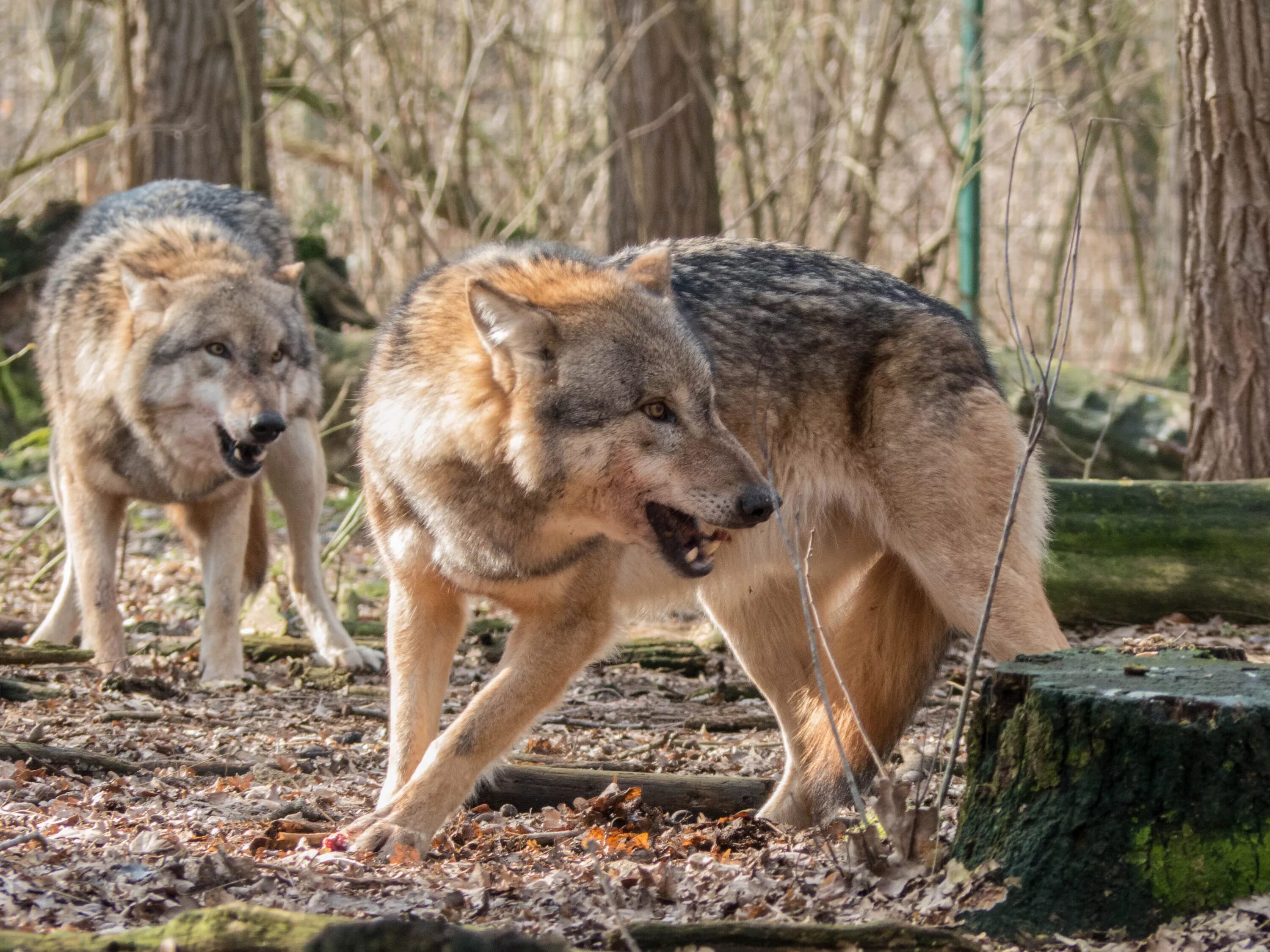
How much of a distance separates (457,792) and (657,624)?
3595mm

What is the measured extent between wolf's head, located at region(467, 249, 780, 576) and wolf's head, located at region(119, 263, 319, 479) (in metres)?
2.61

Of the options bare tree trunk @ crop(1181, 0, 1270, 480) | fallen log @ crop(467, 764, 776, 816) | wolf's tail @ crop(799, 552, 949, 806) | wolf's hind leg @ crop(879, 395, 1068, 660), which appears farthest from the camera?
bare tree trunk @ crop(1181, 0, 1270, 480)

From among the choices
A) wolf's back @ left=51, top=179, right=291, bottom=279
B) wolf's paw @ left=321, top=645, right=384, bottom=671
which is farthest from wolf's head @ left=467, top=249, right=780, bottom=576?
wolf's back @ left=51, top=179, right=291, bottom=279

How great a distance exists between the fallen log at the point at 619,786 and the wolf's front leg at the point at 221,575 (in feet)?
7.24

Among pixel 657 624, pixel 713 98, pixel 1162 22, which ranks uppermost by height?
pixel 1162 22

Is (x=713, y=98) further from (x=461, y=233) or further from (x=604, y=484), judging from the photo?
(x=604, y=484)

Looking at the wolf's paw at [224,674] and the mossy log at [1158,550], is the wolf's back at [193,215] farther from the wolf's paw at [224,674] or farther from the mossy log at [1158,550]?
the mossy log at [1158,550]

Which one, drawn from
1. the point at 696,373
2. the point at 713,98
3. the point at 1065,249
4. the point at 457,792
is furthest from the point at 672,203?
the point at 457,792

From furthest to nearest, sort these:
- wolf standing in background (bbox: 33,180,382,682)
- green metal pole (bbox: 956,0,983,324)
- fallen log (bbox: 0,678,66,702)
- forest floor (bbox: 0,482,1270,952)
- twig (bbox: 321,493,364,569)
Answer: green metal pole (bbox: 956,0,983,324)
twig (bbox: 321,493,364,569)
wolf standing in background (bbox: 33,180,382,682)
fallen log (bbox: 0,678,66,702)
forest floor (bbox: 0,482,1270,952)

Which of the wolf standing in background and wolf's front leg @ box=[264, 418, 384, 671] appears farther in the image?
wolf's front leg @ box=[264, 418, 384, 671]

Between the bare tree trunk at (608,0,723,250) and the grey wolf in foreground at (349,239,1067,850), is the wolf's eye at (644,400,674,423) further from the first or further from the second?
the bare tree trunk at (608,0,723,250)

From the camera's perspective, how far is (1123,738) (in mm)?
2572

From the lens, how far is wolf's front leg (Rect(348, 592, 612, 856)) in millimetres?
3486

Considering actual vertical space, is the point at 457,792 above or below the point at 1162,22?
below
